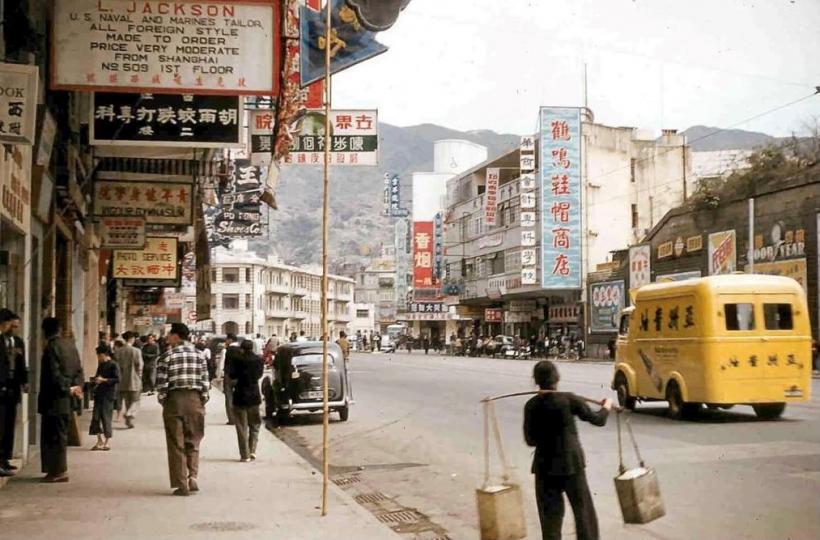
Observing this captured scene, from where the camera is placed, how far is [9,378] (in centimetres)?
1003

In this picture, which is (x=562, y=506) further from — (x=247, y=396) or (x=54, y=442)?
(x=247, y=396)

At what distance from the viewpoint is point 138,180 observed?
17.6 metres

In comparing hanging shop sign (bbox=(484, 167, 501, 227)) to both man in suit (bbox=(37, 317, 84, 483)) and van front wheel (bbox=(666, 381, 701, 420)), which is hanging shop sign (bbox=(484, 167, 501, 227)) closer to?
van front wheel (bbox=(666, 381, 701, 420))

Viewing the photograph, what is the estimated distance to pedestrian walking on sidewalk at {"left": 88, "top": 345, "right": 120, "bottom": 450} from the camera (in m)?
15.1

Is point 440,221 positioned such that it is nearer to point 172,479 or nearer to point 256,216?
point 256,216

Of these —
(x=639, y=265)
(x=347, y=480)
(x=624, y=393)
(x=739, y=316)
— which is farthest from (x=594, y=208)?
(x=347, y=480)

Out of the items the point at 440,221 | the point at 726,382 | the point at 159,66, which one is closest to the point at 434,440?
the point at 726,382

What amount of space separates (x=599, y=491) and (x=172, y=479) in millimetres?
4670

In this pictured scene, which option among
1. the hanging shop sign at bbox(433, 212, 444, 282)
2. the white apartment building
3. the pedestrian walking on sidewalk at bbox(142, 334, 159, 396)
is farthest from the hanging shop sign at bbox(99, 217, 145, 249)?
the white apartment building

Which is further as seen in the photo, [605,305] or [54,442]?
[605,305]

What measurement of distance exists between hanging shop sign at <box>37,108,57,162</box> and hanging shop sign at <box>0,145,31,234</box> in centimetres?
29

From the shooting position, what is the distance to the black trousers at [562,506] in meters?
6.73

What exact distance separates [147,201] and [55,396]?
6.84 meters

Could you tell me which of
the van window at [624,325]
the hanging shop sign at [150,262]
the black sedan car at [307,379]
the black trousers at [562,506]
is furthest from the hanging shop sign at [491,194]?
the black trousers at [562,506]
